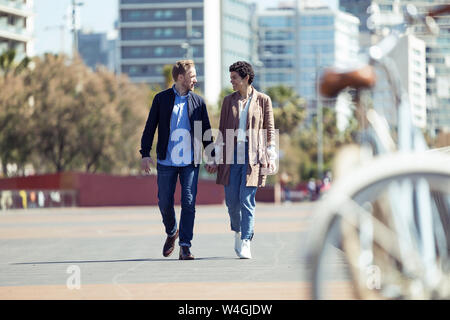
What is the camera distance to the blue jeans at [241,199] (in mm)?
8703

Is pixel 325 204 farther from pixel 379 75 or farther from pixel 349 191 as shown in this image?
pixel 379 75

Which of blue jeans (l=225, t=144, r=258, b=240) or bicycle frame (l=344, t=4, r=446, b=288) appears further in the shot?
blue jeans (l=225, t=144, r=258, b=240)

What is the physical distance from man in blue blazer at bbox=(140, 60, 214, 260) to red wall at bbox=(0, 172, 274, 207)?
119 ft

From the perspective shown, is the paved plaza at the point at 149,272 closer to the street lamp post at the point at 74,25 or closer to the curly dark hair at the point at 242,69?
the curly dark hair at the point at 242,69

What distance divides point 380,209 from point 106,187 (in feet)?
147

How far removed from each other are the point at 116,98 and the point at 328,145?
35.9 metres

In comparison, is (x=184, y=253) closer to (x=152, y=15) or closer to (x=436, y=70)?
(x=436, y=70)

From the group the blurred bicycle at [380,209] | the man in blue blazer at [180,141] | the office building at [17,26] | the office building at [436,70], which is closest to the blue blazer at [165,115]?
the man in blue blazer at [180,141]

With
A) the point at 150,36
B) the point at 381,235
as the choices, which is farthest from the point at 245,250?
the point at 150,36

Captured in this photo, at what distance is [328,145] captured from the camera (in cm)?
8962

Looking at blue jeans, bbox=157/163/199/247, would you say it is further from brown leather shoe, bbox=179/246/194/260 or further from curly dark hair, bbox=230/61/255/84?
curly dark hair, bbox=230/61/255/84

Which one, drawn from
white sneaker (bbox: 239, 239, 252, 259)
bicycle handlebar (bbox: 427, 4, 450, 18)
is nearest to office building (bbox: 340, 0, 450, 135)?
bicycle handlebar (bbox: 427, 4, 450, 18)

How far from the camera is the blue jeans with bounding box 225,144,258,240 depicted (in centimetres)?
870
